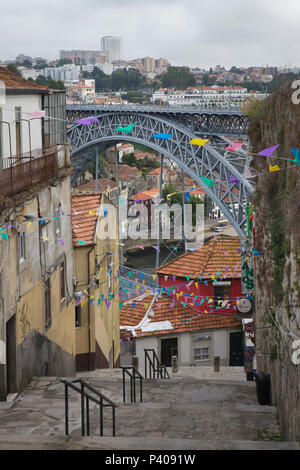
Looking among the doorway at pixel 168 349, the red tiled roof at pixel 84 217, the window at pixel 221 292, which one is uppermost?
the red tiled roof at pixel 84 217

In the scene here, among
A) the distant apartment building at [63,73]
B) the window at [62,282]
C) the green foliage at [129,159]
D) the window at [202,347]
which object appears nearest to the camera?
the window at [62,282]

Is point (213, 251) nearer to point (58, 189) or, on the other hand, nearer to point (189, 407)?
point (58, 189)

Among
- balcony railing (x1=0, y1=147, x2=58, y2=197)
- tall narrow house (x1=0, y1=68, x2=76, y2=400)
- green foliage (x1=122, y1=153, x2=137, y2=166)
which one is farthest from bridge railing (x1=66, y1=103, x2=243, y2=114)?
green foliage (x1=122, y1=153, x2=137, y2=166)

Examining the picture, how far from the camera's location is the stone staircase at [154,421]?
16.1 ft

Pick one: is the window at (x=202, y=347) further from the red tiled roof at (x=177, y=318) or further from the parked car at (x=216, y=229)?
the parked car at (x=216, y=229)

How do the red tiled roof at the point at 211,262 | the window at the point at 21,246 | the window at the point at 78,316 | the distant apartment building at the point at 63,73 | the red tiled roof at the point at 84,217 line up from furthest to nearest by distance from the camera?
1. the distant apartment building at the point at 63,73
2. the red tiled roof at the point at 211,262
3. the window at the point at 78,316
4. the red tiled roof at the point at 84,217
5. the window at the point at 21,246

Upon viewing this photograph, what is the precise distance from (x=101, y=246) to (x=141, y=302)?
254 inches

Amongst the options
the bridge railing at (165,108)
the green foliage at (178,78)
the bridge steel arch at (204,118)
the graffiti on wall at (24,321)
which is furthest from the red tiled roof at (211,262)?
the green foliage at (178,78)

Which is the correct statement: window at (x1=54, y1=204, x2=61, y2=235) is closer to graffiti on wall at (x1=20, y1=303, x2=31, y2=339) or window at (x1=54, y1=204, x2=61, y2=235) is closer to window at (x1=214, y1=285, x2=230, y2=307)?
graffiti on wall at (x1=20, y1=303, x2=31, y2=339)

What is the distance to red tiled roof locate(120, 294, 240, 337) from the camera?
18.5 metres

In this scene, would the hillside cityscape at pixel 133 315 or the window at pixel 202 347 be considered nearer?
the hillside cityscape at pixel 133 315

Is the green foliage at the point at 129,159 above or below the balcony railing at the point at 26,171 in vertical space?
below

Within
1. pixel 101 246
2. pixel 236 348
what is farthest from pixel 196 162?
pixel 101 246

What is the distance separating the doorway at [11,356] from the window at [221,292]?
11471 millimetres
